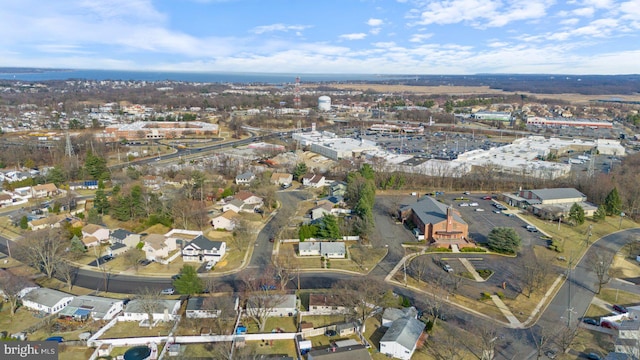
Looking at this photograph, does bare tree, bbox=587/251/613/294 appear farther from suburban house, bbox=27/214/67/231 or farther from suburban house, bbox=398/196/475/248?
suburban house, bbox=27/214/67/231

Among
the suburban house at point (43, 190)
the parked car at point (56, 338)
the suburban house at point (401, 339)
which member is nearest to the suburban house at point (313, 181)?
the suburban house at point (43, 190)

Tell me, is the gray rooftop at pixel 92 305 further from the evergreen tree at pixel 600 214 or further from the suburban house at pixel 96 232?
the evergreen tree at pixel 600 214

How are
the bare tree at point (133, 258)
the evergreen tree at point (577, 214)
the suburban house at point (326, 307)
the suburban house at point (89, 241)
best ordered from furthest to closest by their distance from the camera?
the evergreen tree at point (577, 214) < the suburban house at point (89, 241) < the bare tree at point (133, 258) < the suburban house at point (326, 307)

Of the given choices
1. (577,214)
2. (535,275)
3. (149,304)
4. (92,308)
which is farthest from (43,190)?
(577,214)

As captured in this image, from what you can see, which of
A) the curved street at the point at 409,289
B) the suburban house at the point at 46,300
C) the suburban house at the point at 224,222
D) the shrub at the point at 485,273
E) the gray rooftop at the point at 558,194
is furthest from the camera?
the gray rooftop at the point at 558,194

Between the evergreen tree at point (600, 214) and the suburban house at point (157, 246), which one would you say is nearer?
the suburban house at point (157, 246)
